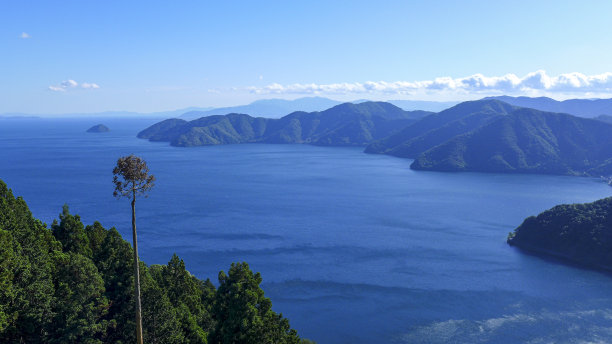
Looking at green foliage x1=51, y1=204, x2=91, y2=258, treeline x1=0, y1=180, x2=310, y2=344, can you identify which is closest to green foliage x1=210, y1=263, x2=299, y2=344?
treeline x1=0, y1=180, x2=310, y2=344

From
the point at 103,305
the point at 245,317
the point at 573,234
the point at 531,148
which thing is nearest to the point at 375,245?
the point at 573,234

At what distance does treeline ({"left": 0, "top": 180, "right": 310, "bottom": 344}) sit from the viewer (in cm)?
1812

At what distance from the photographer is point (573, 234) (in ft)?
222

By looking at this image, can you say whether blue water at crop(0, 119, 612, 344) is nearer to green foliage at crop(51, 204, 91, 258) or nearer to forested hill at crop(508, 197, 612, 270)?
forested hill at crop(508, 197, 612, 270)

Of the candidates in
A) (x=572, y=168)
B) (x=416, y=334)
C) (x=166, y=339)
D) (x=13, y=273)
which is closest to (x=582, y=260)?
(x=416, y=334)

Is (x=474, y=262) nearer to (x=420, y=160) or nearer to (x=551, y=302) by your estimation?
(x=551, y=302)

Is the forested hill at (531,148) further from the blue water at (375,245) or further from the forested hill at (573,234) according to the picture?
the forested hill at (573,234)

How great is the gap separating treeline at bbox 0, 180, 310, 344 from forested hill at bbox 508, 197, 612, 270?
59906mm

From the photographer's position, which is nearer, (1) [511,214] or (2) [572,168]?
(1) [511,214]

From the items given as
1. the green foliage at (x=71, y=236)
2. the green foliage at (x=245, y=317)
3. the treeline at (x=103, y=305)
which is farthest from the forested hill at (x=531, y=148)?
the green foliage at (x=245, y=317)

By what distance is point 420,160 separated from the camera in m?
170

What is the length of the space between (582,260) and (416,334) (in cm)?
3556

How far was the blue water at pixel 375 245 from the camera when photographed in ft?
152

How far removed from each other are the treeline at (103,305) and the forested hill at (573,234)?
197 feet
